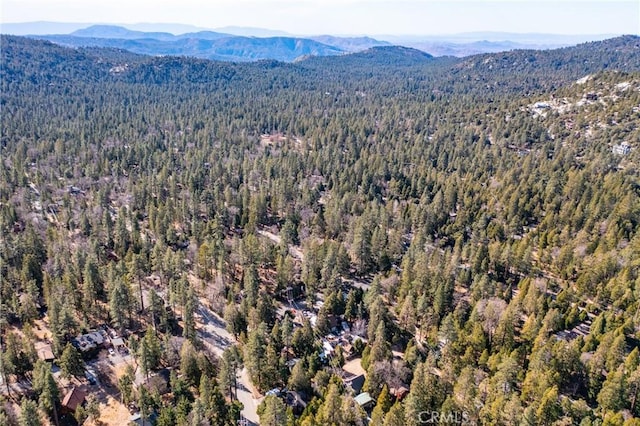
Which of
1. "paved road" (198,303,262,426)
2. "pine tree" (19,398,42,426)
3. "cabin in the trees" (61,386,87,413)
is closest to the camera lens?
"pine tree" (19,398,42,426)

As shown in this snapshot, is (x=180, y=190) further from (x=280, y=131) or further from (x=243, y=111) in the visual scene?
(x=243, y=111)

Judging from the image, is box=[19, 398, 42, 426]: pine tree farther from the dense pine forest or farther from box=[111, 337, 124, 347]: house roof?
box=[111, 337, 124, 347]: house roof

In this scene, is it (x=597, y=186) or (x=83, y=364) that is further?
(x=597, y=186)

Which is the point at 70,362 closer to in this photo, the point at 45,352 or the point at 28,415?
the point at 45,352

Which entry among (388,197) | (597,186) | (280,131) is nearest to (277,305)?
(388,197)

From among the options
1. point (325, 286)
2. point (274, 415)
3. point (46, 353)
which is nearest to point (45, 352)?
point (46, 353)
